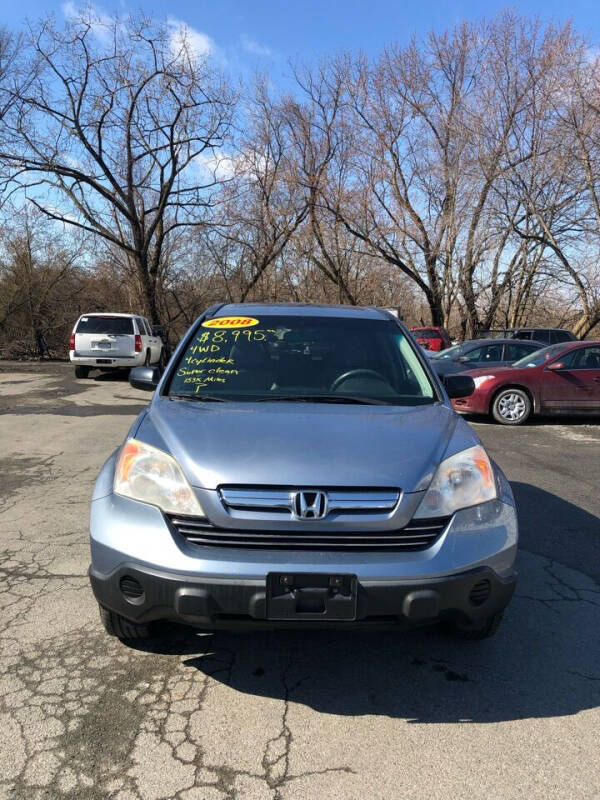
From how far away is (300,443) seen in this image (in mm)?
2510

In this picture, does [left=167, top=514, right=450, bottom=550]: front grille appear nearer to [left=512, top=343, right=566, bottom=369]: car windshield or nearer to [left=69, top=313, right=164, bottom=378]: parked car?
[left=512, top=343, right=566, bottom=369]: car windshield

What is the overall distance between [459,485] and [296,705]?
1175 millimetres

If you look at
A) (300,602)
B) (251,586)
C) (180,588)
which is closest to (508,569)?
(300,602)

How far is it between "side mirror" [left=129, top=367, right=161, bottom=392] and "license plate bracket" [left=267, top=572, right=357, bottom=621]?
2206 mm

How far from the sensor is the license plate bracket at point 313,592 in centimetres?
219

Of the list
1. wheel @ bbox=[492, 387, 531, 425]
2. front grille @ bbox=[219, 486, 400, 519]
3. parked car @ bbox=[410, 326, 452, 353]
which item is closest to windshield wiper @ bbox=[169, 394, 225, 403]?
front grille @ bbox=[219, 486, 400, 519]

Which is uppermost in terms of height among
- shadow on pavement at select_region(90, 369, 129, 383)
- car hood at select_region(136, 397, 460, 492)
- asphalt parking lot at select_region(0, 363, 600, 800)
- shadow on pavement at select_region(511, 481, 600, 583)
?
car hood at select_region(136, 397, 460, 492)

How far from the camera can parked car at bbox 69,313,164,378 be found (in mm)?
15231

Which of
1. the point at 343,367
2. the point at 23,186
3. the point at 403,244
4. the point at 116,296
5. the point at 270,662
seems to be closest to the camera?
the point at 270,662

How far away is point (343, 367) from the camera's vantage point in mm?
3592

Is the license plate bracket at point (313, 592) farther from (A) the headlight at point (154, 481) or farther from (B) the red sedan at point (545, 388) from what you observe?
(B) the red sedan at point (545, 388)

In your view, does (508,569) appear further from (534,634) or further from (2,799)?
(2,799)

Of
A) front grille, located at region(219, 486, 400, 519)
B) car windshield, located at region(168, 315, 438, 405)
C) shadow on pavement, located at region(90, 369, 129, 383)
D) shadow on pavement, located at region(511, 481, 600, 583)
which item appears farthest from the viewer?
shadow on pavement, located at region(90, 369, 129, 383)

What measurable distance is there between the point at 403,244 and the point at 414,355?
2383 centimetres
